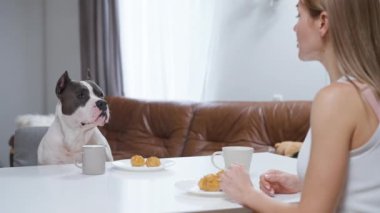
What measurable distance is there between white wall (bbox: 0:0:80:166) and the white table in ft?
11.6

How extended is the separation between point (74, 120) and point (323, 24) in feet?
4.13

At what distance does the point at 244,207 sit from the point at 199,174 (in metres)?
0.47

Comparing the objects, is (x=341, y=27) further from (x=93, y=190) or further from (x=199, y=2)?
(x=199, y=2)

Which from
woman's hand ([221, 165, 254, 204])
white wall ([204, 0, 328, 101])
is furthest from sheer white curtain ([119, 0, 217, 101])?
woman's hand ([221, 165, 254, 204])

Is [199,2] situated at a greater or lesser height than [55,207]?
greater

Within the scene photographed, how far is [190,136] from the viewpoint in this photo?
3.65 meters

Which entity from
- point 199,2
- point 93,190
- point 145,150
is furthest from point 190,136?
point 93,190

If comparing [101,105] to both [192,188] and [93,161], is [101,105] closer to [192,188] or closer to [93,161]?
[93,161]

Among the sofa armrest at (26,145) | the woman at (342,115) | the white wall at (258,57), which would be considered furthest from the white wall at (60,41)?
the woman at (342,115)

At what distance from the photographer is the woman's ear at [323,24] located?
38.3 inches

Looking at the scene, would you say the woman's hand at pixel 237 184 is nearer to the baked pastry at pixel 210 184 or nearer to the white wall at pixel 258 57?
the baked pastry at pixel 210 184

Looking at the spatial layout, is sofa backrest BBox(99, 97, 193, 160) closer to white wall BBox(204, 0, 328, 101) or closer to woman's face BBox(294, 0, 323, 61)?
white wall BBox(204, 0, 328, 101)

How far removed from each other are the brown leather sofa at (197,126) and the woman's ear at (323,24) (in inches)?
92.6

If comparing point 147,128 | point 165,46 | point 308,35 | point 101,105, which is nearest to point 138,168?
point 101,105
